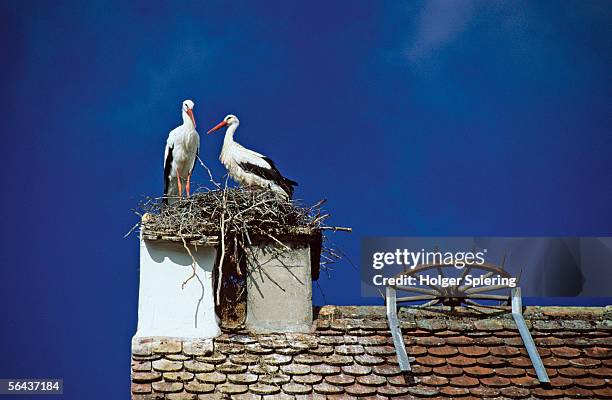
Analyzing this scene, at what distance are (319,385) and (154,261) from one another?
4.90 ft

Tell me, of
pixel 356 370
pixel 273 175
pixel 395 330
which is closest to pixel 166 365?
pixel 356 370

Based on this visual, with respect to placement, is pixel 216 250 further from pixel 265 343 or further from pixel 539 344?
pixel 539 344

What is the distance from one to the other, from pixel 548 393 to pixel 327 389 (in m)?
1.45

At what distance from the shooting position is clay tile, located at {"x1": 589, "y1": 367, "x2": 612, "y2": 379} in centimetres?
867

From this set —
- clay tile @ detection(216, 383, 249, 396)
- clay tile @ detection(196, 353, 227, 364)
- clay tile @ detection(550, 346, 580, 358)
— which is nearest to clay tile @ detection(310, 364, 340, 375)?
clay tile @ detection(216, 383, 249, 396)

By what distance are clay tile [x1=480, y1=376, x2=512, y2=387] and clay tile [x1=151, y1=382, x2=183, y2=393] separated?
200 cm

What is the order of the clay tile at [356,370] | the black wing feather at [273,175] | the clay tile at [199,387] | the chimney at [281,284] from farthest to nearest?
1. the black wing feather at [273,175]
2. the chimney at [281,284]
3. the clay tile at [356,370]
4. the clay tile at [199,387]

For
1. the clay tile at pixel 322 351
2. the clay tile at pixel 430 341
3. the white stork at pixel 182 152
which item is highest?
the white stork at pixel 182 152

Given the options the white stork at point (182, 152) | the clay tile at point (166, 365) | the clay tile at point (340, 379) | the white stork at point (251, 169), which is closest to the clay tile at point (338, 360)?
the clay tile at point (340, 379)

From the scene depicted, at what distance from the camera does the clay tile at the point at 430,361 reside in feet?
28.5

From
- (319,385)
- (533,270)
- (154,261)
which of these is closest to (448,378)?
(319,385)

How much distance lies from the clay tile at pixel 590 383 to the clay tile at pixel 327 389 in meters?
1.59

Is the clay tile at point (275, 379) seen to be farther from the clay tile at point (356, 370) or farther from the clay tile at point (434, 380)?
the clay tile at point (434, 380)

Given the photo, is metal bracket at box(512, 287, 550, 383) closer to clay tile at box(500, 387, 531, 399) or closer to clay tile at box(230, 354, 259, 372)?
clay tile at box(500, 387, 531, 399)
